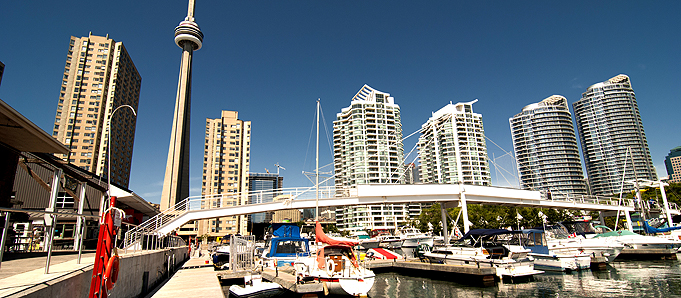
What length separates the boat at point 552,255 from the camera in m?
25.6

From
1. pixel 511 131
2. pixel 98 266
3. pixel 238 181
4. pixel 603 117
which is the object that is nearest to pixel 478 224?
pixel 98 266

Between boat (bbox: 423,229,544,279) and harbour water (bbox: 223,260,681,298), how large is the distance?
80 centimetres

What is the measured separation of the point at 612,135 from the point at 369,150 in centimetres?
12963

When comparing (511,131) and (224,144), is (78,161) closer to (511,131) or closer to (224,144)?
(224,144)

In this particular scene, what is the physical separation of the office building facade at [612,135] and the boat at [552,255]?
6619 inches

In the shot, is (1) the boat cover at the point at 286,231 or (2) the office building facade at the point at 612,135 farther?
(2) the office building facade at the point at 612,135

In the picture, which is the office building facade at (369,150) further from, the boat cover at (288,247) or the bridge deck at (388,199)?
the boat cover at (288,247)

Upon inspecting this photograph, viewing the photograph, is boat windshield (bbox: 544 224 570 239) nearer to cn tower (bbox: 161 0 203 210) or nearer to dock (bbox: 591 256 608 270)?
dock (bbox: 591 256 608 270)

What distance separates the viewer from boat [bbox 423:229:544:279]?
70.4ft

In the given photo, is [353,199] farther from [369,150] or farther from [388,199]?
[369,150]

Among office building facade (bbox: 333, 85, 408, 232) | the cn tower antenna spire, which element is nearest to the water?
office building facade (bbox: 333, 85, 408, 232)

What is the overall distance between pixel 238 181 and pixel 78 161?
44.2 meters

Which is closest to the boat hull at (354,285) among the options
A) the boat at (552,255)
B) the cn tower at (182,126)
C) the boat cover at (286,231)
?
the boat cover at (286,231)

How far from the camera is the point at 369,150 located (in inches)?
4488
